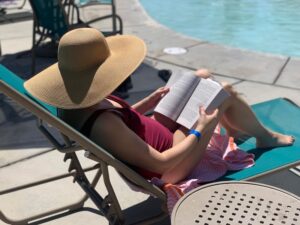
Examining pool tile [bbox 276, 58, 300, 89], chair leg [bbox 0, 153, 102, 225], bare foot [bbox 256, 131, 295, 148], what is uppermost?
bare foot [bbox 256, 131, 295, 148]

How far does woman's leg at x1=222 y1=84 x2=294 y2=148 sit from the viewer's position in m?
2.96

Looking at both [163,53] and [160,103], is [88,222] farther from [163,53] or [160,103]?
[163,53]

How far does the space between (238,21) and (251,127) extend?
7.04 m

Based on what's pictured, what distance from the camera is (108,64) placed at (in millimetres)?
2303

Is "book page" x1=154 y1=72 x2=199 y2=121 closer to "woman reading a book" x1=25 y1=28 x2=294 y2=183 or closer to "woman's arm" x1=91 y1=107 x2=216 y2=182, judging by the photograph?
"woman reading a book" x1=25 y1=28 x2=294 y2=183

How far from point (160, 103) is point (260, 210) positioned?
112 cm

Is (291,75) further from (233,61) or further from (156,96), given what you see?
(156,96)

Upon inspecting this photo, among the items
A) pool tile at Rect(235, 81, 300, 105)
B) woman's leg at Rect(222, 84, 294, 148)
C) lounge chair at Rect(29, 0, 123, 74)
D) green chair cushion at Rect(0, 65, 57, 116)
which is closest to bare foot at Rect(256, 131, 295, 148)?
woman's leg at Rect(222, 84, 294, 148)

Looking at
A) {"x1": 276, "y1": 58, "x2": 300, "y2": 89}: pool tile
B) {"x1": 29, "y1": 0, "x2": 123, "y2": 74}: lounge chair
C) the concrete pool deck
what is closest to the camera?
the concrete pool deck

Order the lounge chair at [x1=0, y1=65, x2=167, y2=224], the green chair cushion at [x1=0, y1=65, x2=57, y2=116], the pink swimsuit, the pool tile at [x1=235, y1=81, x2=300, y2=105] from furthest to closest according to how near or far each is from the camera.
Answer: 1. the pool tile at [x1=235, y1=81, x2=300, y2=105]
2. the green chair cushion at [x1=0, y1=65, x2=57, y2=116]
3. the pink swimsuit
4. the lounge chair at [x1=0, y1=65, x2=167, y2=224]

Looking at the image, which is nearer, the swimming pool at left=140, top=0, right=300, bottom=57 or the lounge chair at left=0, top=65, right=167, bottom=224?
the lounge chair at left=0, top=65, right=167, bottom=224

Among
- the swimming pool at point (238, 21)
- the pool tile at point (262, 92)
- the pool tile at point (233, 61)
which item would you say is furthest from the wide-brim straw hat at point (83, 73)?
the swimming pool at point (238, 21)

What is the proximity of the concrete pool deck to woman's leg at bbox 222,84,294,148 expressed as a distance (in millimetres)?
768

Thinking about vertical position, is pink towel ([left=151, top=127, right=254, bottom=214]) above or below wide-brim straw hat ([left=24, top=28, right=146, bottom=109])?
Answer: below
